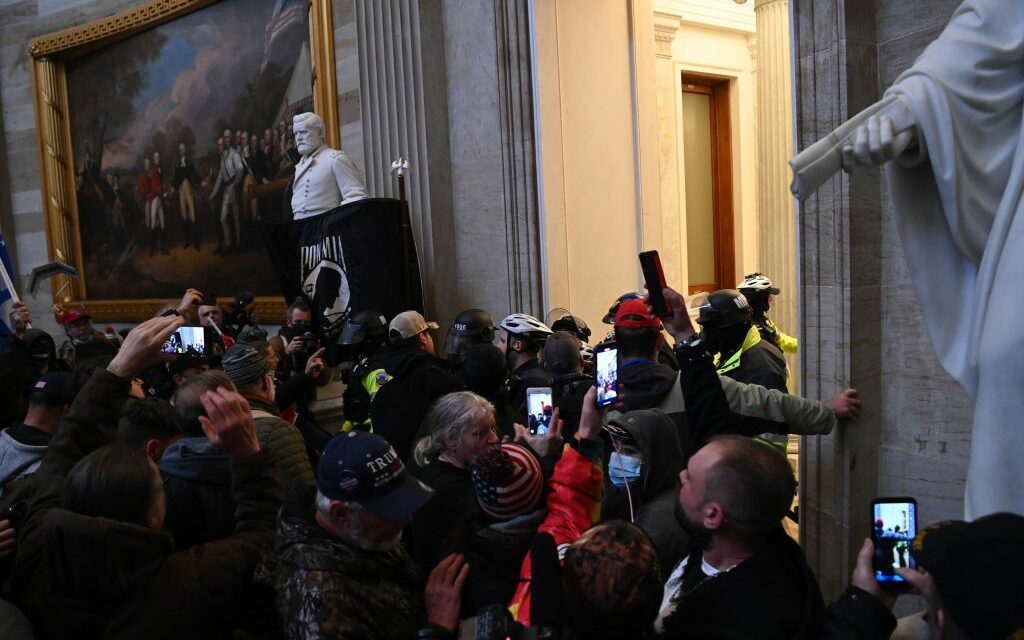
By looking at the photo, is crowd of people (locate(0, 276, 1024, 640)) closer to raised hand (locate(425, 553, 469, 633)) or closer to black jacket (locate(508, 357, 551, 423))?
raised hand (locate(425, 553, 469, 633))

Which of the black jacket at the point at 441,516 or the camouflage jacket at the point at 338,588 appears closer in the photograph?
the camouflage jacket at the point at 338,588

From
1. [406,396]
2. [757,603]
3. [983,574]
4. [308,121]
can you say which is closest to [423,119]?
[308,121]

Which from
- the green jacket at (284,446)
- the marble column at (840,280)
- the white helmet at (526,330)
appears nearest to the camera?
the green jacket at (284,446)

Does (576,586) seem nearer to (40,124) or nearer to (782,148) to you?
(782,148)

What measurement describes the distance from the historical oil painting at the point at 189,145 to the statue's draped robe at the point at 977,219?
7.15 meters

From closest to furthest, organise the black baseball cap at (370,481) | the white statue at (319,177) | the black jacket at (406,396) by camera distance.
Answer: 1. the black baseball cap at (370,481)
2. the black jacket at (406,396)
3. the white statue at (319,177)

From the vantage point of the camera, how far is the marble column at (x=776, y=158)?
7.72 metres

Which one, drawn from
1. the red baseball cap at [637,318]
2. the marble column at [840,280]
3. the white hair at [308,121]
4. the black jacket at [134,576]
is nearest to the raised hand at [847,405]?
the marble column at [840,280]

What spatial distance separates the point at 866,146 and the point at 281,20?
7.81 m

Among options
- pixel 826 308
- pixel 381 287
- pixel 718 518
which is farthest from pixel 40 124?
pixel 718 518

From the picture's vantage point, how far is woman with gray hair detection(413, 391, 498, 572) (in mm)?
2262

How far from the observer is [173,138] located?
10.1m

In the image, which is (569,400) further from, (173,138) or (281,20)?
(173,138)

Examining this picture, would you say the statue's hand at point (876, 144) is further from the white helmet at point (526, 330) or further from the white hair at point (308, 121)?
the white hair at point (308, 121)
